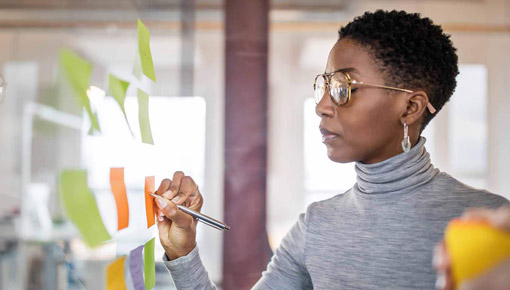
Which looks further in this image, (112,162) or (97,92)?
(112,162)

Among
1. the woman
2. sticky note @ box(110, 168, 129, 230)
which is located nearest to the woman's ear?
the woman

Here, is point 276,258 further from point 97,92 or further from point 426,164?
point 97,92

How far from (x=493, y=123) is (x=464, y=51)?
0.34 metres

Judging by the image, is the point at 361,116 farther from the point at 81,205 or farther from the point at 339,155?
the point at 81,205

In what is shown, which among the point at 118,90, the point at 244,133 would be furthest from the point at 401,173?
the point at 244,133

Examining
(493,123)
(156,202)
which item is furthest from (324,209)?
(493,123)

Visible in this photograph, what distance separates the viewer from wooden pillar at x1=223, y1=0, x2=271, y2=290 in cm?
201

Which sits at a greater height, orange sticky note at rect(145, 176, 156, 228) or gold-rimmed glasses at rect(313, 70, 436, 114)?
gold-rimmed glasses at rect(313, 70, 436, 114)

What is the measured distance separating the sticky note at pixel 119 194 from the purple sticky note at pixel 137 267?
6 cm

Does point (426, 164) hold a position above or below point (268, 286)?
above

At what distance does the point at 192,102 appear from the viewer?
2115 mm

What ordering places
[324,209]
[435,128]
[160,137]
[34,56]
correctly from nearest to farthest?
[324,209] < [34,56] < [160,137] < [435,128]

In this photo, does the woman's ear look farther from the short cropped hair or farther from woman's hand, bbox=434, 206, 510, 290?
woman's hand, bbox=434, 206, 510, 290

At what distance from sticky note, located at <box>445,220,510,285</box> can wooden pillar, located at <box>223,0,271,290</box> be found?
165 centimetres
